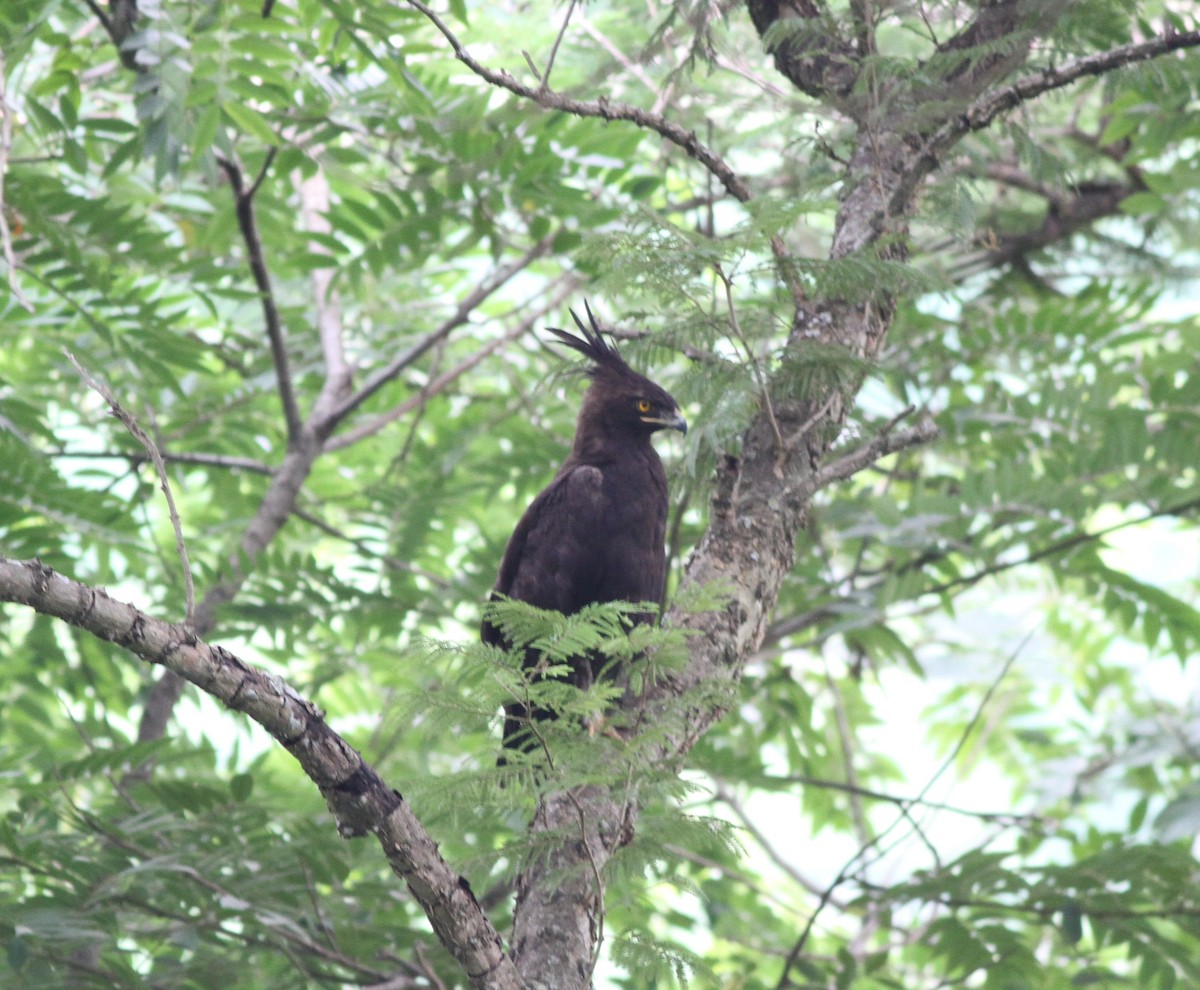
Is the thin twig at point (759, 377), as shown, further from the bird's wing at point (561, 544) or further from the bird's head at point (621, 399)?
the bird's head at point (621, 399)

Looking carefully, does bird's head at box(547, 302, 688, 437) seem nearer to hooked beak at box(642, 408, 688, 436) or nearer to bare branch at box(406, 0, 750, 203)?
hooked beak at box(642, 408, 688, 436)

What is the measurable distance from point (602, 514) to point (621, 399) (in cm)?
61

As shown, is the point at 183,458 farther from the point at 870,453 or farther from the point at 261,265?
the point at 870,453

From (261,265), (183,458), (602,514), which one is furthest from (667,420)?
(183,458)

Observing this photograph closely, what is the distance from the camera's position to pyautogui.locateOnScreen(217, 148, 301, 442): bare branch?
5598mm

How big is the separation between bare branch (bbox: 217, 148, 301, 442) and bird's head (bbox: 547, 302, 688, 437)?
4.75ft

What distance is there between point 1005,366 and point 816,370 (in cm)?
326

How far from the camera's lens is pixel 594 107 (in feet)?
12.7

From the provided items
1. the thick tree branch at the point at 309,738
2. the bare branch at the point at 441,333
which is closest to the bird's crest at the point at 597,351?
the bare branch at the point at 441,333

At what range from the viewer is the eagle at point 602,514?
5.13 metres

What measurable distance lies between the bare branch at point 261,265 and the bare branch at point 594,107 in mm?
1910

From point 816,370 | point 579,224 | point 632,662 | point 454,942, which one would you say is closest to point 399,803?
point 454,942

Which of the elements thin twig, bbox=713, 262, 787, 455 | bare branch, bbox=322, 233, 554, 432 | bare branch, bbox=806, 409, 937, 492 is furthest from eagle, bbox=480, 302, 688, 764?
bare branch, bbox=806, 409, 937, 492

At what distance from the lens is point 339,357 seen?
23.0ft
